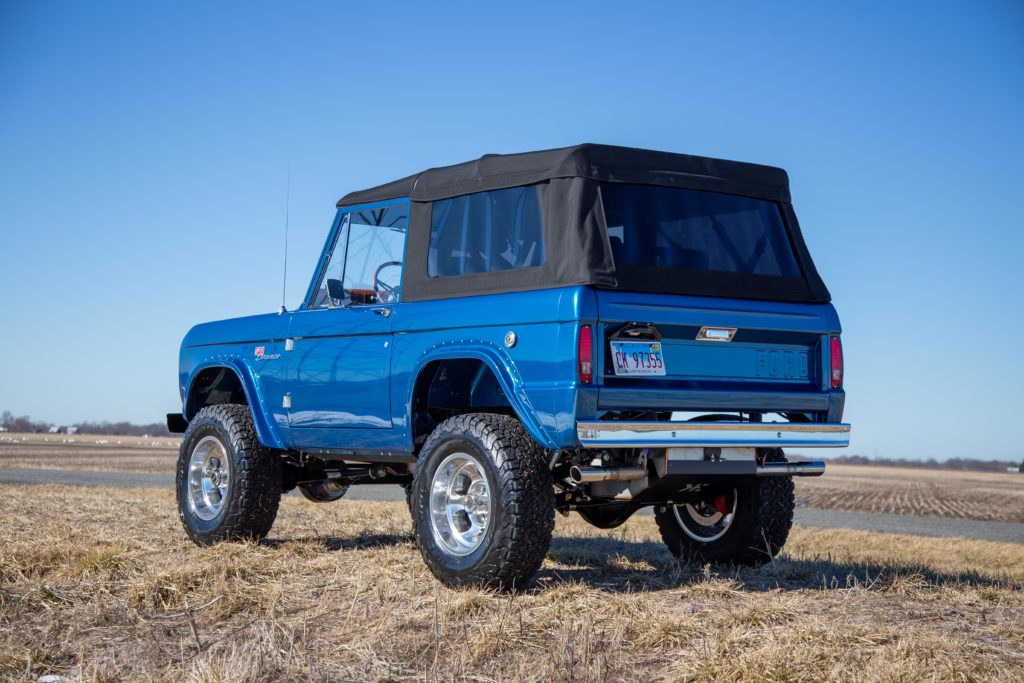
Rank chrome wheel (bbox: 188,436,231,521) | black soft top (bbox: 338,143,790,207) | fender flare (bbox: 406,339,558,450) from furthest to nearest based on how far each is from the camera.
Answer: chrome wheel (bbox: 188,436,231,521)
black soft top (bbox: 338,143,790,207)
fender flare (bbox: 406,339,558,450)

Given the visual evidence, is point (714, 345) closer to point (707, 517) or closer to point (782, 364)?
point (782, 364)

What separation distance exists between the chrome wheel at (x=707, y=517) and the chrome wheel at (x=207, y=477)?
339 centimetres

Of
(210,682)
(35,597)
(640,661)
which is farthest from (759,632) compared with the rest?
(35,597)

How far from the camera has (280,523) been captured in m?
9.92

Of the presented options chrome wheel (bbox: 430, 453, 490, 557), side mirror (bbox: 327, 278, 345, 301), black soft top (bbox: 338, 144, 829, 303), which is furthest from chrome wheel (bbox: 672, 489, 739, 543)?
side mirror (bbox: 327, 278, 345, 301)

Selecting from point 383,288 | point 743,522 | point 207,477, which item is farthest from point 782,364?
point 207,477

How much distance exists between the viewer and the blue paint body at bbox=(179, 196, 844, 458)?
5.50 metres

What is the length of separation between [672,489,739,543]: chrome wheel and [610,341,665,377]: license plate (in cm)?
183

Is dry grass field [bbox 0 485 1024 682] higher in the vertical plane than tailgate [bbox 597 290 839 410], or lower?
lower

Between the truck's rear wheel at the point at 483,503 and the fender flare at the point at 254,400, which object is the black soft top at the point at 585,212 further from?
the fender flare at the point at 254,400

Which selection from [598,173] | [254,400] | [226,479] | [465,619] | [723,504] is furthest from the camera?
[226,479]

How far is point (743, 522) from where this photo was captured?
7004 millimetres

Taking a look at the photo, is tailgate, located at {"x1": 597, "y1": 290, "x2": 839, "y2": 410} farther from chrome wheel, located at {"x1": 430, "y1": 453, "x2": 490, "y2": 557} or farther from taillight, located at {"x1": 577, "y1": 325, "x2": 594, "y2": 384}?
chrome wheel, located at {"x1": 430, "y1": 453, "x2": 490, "y2": 557}

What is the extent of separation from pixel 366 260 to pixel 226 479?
2099 millimetres
